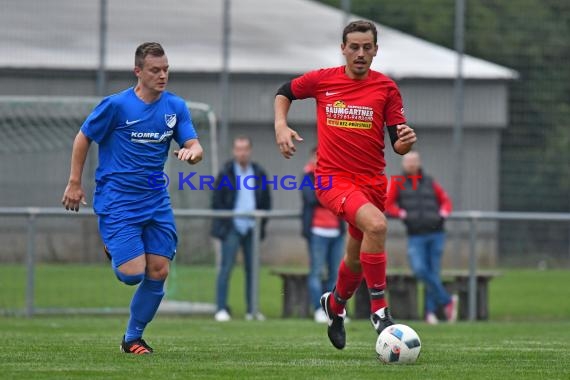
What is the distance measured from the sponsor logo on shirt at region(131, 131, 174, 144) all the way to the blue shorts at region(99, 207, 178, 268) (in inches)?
18.1

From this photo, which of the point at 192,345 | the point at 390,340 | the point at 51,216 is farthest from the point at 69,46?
the point at 390,340

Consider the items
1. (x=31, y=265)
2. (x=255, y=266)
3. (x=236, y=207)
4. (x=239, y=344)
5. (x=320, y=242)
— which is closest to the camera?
(x=239, y=344)

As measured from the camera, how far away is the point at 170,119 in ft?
27.3

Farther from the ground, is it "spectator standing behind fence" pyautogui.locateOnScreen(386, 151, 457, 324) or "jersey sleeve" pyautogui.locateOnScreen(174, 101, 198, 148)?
"jersey sleeve" pyautogui.locateOnScreen(174, 101, 198, 148)

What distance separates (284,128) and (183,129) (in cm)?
68

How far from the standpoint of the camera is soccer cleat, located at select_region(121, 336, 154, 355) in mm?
8273

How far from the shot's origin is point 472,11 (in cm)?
2120

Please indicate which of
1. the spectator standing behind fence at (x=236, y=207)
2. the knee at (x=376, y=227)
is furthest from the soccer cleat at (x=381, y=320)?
the spectator standing behind fence at (x=236, y=207)

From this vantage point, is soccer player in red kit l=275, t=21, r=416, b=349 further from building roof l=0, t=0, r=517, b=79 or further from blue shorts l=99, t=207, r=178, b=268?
building roof l=0, t=0, r=517, b=79

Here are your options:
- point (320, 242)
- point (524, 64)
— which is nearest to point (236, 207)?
point (320, 242)

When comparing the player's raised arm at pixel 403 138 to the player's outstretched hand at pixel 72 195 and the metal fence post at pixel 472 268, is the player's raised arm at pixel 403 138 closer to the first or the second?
the player's outstretched hand at pixel 72 195

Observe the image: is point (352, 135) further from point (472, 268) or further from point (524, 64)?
point (524, 64)

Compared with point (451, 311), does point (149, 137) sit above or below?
above

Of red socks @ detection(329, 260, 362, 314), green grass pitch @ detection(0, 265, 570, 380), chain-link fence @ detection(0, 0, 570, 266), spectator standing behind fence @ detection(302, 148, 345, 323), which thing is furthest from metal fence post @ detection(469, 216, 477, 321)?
red socks @ detection(329, 260, 362, 314)
